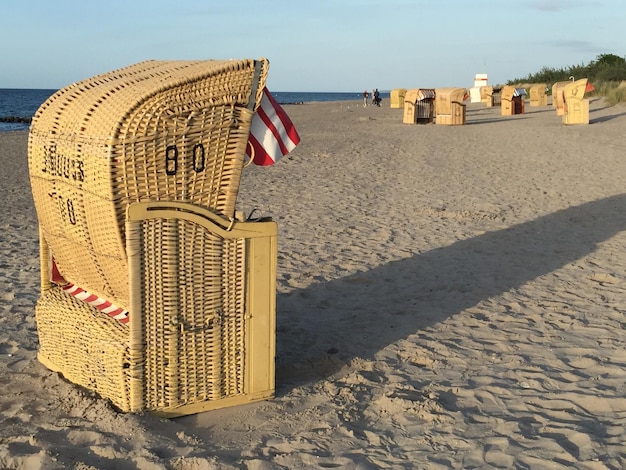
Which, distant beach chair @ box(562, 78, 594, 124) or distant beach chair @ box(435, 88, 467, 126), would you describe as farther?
distant beach chair @ box(435, 88, 467, 126)

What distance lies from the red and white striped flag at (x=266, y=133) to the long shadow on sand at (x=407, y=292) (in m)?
1.31

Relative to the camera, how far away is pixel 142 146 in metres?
3.37

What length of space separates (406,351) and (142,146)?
2254 millimetres

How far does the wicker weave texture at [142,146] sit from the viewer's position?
3.38 m

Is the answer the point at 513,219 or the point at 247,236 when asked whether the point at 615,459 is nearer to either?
the point at 247,236

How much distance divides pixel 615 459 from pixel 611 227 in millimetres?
5908

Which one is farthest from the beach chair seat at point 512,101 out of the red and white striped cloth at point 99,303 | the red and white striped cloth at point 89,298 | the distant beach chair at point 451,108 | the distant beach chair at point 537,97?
the red and white striped cloth at point 99,303

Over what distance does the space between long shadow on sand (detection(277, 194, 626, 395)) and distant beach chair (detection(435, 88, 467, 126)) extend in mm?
18894

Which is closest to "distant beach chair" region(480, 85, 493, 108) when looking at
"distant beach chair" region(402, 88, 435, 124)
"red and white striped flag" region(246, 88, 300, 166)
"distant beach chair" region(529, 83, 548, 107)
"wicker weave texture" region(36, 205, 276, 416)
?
"distant beach chair" region(529, 83, 548, 107)

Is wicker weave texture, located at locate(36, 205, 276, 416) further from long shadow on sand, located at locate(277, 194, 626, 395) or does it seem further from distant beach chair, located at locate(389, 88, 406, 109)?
distant beach chair, located at locate(389, 88, 406, 109)

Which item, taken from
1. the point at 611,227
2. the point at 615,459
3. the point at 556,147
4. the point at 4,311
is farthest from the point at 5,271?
the point at 556,147

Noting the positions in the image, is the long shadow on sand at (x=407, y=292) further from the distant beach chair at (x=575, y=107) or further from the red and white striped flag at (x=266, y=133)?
the distant beach chair at (x=575, y=107)

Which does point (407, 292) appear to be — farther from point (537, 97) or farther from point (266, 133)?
point (537, 97)

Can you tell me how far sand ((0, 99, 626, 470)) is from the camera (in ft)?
10.8
